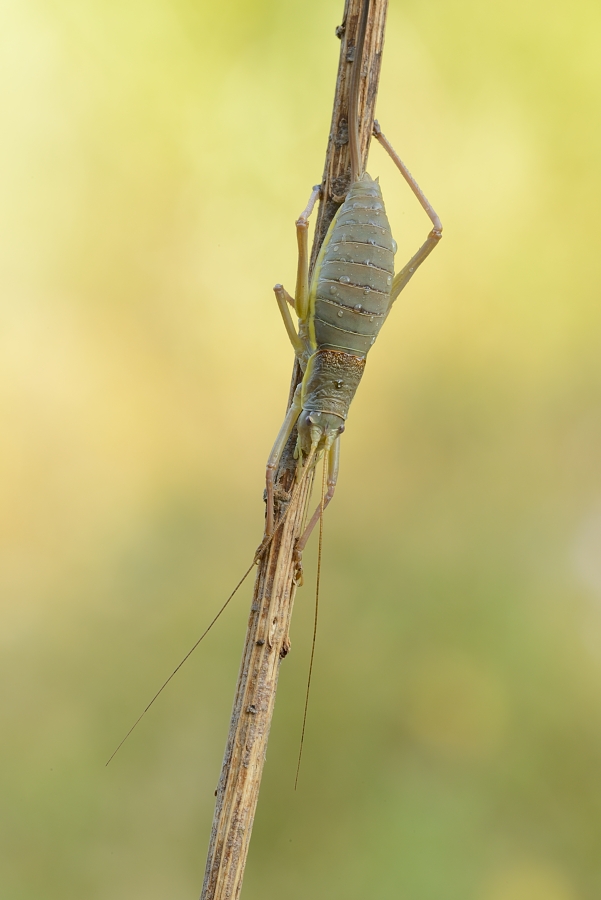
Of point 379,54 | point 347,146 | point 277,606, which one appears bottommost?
point 277,606

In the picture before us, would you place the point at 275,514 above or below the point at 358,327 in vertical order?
below

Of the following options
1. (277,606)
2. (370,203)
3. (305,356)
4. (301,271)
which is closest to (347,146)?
(370,203)

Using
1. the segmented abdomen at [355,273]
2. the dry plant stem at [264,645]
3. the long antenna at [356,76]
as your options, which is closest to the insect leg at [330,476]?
the dry plant stem at [264,645]

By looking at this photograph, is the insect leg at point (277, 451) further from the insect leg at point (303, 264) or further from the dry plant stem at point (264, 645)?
the insect leg at point (303, 264)

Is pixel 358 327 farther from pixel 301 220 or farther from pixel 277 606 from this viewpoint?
pixel 277 606

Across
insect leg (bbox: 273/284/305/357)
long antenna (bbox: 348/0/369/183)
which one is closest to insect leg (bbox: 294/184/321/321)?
insect leg (bbox: 273/284/305/357)

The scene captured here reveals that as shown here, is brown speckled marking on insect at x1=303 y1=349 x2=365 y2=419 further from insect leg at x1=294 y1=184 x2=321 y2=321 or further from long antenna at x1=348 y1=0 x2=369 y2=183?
A: long antenna at x1=348 y1=0 x2=369 y2=183

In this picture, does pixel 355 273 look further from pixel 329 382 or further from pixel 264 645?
pixel 264 645
